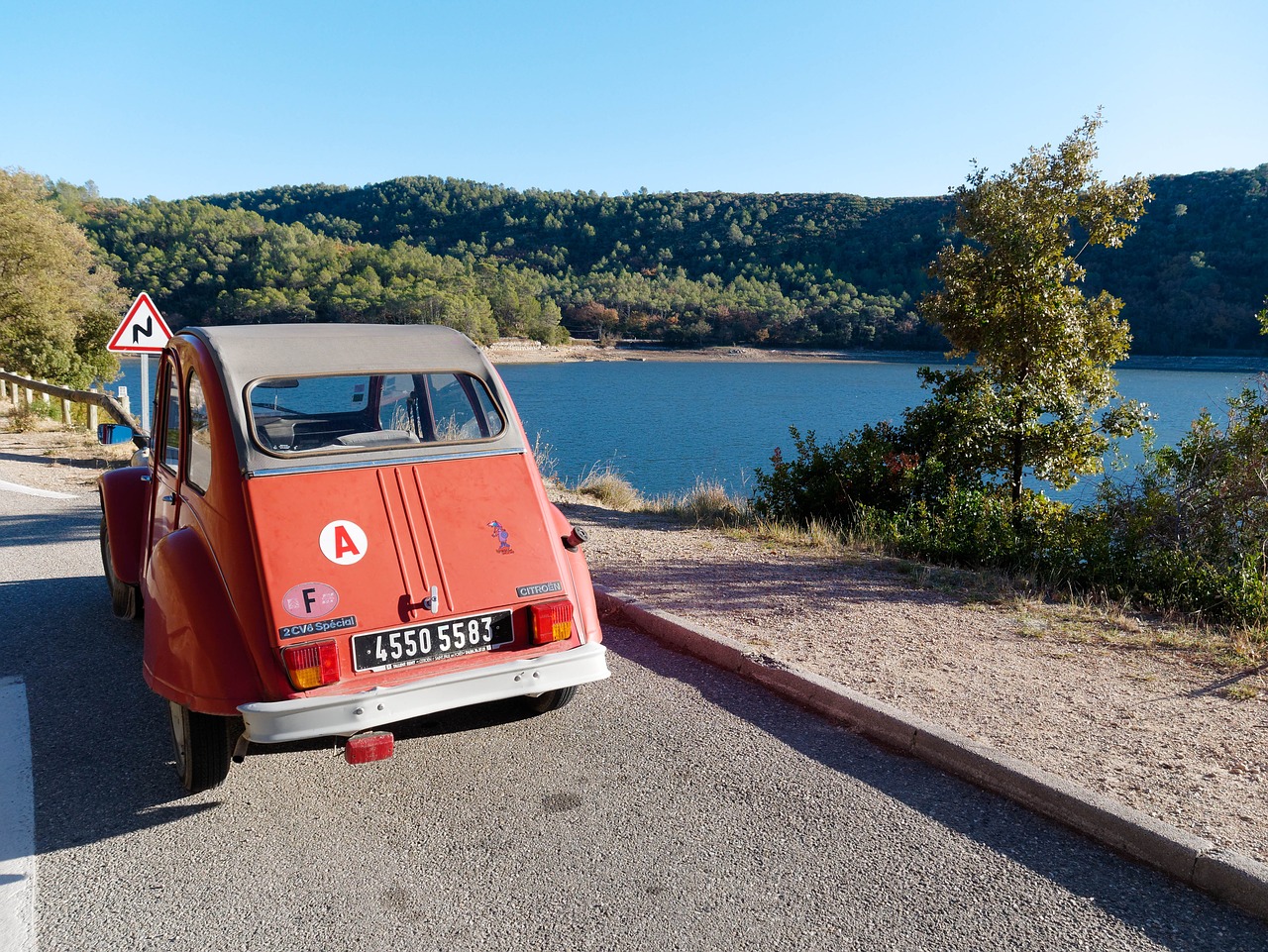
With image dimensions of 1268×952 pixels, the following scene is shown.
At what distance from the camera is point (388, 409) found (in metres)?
4.45

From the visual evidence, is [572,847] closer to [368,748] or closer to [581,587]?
[368,748]

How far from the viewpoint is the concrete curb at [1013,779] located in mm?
2980

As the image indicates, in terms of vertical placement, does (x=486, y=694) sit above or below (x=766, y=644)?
above

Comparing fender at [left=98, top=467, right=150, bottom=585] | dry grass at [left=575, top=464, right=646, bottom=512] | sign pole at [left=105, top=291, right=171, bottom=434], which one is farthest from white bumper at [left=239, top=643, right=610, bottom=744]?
sign pole at [left=105, top=291, right=171, bottom=434]

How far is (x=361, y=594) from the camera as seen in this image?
11.5ft

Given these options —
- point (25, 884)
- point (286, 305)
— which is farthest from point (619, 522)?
point (286, 305)

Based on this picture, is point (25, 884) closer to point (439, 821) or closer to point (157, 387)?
point (439, 821)

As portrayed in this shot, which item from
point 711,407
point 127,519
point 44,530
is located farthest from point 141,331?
point 711,407

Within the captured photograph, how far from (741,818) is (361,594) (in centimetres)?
173

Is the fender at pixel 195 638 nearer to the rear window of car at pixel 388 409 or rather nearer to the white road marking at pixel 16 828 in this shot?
the white road marking at pixel 16 828

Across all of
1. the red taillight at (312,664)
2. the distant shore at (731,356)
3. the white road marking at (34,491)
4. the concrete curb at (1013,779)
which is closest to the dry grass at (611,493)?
the white road marking at (34,491)

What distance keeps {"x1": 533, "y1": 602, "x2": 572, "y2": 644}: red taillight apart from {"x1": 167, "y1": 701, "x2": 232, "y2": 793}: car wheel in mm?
1281

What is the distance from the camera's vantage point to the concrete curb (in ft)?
9.78

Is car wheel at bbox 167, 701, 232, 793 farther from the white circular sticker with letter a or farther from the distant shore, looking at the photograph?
the distant shore
